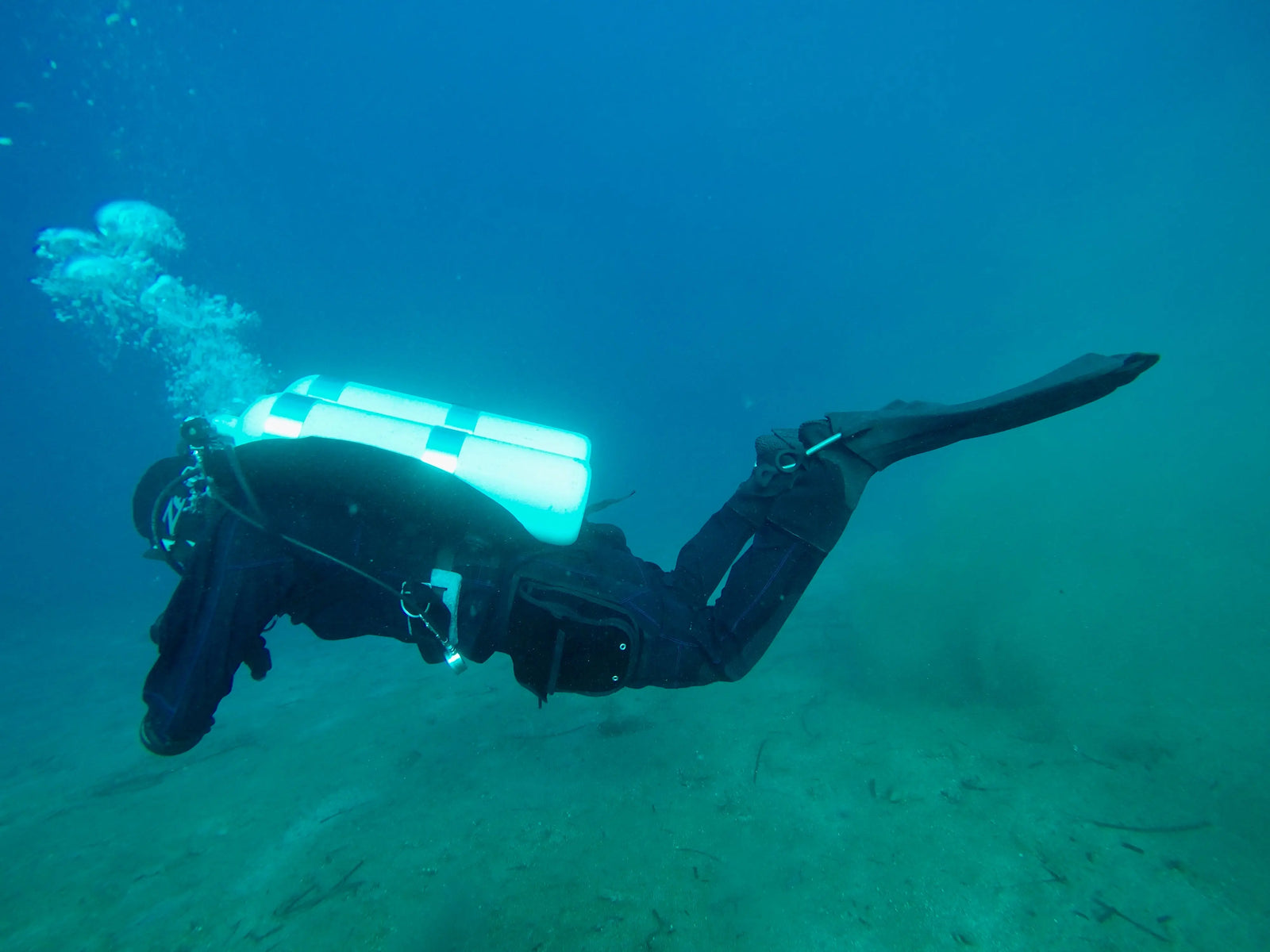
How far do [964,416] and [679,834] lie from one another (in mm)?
3234

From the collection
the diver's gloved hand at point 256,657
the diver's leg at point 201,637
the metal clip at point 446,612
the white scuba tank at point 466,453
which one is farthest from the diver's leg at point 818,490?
the diver's leg at point 201,637

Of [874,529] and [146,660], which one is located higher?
[874,529]

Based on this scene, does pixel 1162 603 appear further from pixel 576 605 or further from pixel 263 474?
pixel 263 474

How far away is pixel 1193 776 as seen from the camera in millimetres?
3891

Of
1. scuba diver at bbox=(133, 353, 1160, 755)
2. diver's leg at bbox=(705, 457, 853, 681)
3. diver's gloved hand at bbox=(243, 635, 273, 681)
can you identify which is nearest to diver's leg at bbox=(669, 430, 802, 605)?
scuba diver at bbox=(133, 353, 1160, 755)

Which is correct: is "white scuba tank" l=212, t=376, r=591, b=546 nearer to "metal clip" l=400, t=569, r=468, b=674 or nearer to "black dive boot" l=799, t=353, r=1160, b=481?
"metal clip" l=400, t=569, r=468, b=674

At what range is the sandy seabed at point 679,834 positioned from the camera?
2982 mm

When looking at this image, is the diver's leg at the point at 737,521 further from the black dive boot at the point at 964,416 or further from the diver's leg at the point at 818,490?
the black dive boot at the point at 964,416

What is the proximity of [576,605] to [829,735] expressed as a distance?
3.30m

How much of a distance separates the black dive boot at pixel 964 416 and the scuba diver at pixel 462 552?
1 cm

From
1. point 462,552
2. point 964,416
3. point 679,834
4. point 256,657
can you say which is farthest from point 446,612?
point 964,416

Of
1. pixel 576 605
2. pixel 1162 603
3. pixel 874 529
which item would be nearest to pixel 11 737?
pixel 576 605

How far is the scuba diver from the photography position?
8.42ft

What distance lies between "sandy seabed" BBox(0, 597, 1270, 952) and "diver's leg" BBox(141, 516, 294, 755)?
1555 mm
